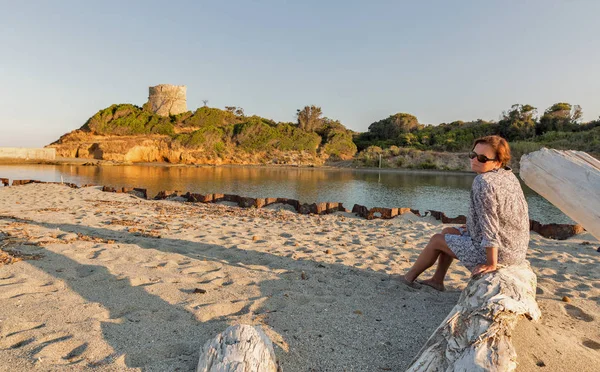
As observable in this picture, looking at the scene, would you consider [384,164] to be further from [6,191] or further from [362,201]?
[6,191]

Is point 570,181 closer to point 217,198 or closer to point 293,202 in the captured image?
point 293,202

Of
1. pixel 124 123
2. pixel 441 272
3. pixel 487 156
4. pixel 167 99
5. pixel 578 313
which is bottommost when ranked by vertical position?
pixel 578 313

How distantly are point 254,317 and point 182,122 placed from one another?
46214 millimetres

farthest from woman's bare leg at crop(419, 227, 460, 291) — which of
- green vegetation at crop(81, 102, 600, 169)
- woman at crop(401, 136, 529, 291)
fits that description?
green vegetation at crop(81, 102, 600, 169)

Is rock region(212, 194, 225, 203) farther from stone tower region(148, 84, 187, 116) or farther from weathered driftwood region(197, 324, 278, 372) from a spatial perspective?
stone tower region(148, 84, 187, 116)

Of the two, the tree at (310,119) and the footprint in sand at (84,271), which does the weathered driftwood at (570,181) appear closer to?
the footprint in sand at (84,271)

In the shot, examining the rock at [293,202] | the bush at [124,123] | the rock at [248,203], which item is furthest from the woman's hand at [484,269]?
the bush at [124,123]

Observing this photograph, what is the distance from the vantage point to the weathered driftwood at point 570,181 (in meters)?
2.25

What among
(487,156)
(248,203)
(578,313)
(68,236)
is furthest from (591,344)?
(248,203)

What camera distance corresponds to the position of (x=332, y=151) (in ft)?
147

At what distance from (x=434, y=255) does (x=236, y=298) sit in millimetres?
1944

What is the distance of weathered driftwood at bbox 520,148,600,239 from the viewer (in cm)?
225

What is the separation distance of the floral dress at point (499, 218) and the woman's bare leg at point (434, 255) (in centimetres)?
43

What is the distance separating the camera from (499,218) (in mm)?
2744
